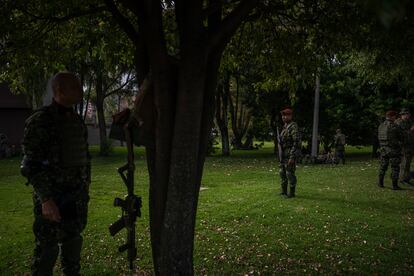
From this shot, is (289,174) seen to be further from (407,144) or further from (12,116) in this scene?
(12,116)

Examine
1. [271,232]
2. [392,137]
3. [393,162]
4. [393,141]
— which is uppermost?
[392,137]

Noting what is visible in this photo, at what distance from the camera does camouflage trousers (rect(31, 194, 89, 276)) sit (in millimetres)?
4316

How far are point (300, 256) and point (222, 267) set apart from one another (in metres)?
1.25

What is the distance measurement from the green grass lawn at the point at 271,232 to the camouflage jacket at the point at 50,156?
7.47 feet

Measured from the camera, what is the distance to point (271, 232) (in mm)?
8328

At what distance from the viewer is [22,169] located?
13.5 feet

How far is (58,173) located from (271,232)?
4.88 m

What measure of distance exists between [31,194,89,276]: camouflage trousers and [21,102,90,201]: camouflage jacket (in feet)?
0.51

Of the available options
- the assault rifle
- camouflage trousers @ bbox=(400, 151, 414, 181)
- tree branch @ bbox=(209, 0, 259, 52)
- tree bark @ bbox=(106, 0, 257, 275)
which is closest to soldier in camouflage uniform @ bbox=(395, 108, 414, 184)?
camouflage trousers @ bbox=(400, 151, 414, 181)

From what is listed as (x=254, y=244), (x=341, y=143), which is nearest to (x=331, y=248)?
(x=254, y=244)

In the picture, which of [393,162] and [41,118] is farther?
[393,162]

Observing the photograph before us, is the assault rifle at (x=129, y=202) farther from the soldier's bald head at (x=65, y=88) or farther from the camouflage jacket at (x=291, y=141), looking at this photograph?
the camouflage jacket at (x=291, y=141)

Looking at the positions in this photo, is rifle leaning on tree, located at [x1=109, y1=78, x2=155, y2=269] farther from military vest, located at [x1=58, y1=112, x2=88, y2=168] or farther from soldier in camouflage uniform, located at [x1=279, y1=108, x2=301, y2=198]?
soldier in camouflage uniform, located at [x1=279, y1=108, x2=301, y2=198]

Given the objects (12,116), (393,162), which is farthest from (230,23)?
(12,116)
